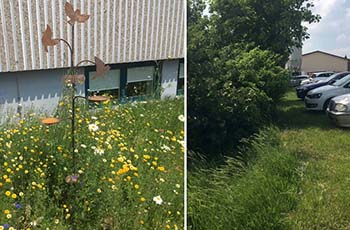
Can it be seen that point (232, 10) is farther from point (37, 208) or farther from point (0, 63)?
point (37, 208)

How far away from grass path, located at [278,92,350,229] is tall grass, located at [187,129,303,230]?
0.04m

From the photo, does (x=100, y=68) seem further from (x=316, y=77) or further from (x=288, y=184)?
(x=288, y=184)

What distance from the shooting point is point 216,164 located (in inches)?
61.9

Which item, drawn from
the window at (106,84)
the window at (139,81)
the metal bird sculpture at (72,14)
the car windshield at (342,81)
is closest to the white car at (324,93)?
the car windshield at (342,81)

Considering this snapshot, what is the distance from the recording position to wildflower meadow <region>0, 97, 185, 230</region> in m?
0.99

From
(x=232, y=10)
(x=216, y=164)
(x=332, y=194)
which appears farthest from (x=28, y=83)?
(x=332, y=194)

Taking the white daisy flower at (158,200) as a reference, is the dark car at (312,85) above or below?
above

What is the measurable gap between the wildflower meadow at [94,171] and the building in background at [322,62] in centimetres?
45

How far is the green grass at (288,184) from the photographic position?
54.9 inches

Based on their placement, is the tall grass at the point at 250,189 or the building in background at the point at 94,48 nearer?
the building in background at the point at 94,48

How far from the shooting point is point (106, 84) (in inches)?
42.1

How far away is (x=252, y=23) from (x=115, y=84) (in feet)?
1.76

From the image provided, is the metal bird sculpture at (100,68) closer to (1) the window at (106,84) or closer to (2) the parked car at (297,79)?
(1) the window at (106,84)

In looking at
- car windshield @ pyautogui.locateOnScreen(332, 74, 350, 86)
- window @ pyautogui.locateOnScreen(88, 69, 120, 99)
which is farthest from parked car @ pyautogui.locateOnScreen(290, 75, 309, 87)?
window @ pyautogui.locateOnScreen(88, 69, 120, 99)
